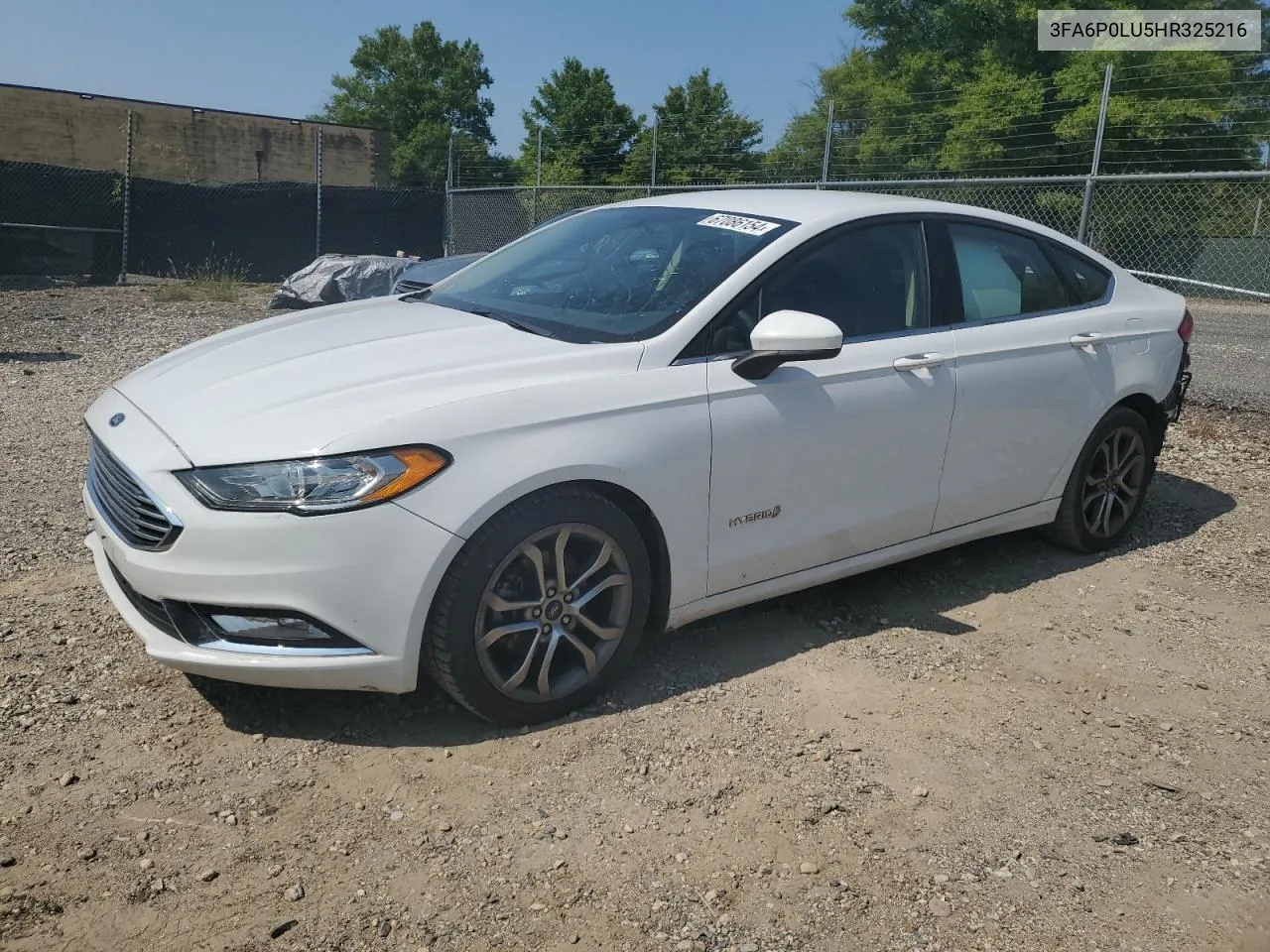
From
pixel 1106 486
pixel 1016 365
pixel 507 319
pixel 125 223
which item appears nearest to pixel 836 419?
pixel 1016 365

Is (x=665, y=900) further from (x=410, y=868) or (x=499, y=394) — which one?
(x=499, y=394)

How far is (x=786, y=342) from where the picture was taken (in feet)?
10.9

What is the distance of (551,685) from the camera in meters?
3.21

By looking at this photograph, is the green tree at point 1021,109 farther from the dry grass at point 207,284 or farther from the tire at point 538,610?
the tire at point 538,610

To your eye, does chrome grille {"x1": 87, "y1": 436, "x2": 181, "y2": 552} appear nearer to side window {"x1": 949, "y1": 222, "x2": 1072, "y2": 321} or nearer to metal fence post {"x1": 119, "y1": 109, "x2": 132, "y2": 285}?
side window {"x1": 949, "y1": 222, "x2": 1072, "y2": 321}

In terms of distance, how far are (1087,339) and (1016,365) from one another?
1.77ft

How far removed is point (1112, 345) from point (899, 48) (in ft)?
124

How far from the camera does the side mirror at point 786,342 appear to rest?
10.9 ft

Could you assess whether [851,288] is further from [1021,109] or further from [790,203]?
[1021,109]

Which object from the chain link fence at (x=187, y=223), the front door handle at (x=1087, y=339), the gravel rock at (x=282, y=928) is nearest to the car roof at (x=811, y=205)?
the front door handle at (x=1087, y=339)

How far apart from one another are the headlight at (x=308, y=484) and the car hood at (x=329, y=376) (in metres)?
0.04

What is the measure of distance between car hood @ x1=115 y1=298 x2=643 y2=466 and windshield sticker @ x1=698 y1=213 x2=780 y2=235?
0.79 metres

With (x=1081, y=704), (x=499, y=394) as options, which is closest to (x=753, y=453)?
(x=499, y=394)

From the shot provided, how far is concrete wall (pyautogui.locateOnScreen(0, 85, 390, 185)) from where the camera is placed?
34.3 meters
